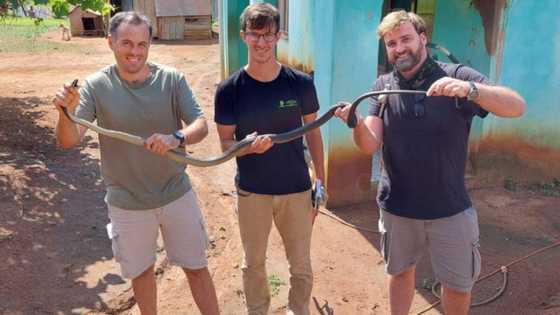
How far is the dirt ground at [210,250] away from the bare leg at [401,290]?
2.61ft

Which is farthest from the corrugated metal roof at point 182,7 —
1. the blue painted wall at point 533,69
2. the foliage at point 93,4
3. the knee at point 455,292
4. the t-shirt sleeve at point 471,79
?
the knee at point 455,292

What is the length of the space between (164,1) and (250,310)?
21.2 metres

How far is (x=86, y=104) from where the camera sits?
115 inches

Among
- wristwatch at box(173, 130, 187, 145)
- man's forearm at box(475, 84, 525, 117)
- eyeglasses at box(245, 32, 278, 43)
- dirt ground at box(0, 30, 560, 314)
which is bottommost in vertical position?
dirt ground at box(0, 30, 560, 314)

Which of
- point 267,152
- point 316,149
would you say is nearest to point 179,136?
point 267,152

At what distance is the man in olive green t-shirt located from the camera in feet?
9.40

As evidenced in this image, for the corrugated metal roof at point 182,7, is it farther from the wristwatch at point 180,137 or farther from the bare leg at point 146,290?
the wristwatch at point 180,137

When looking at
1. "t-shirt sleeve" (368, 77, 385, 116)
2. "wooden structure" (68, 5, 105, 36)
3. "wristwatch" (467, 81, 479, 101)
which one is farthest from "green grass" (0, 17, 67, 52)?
"wristwatch" (467, 81, 479, 101)

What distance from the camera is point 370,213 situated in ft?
19.0

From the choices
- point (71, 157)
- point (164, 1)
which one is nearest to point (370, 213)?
point (71, 157)

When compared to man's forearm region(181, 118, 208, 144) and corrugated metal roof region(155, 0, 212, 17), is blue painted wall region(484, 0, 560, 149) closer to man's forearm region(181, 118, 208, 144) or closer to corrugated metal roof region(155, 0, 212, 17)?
man's forearm region(181, 118, 208, 144)

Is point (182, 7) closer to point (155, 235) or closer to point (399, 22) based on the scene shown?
point (155, 235)

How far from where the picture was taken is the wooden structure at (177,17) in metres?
22.7

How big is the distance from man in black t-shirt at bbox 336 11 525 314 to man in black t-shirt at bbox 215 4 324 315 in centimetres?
39
